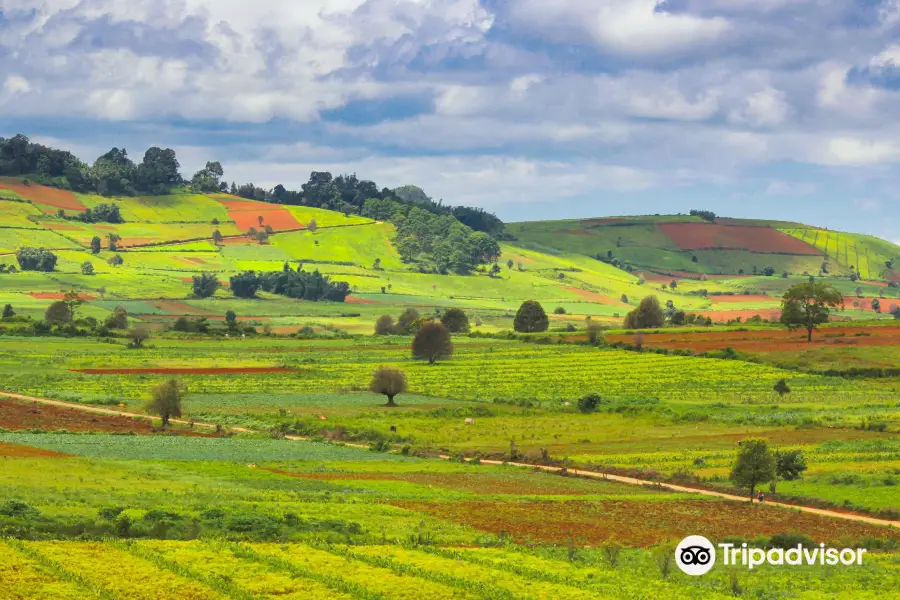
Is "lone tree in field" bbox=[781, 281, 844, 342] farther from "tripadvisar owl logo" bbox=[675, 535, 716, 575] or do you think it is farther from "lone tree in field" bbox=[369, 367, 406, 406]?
"tripadvisar owl logo" bbox=[675, 535, 716, 575]

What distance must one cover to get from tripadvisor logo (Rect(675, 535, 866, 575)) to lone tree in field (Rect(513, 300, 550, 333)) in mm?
128737

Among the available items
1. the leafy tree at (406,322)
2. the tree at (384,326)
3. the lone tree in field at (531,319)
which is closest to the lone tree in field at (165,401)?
the leafy tree at (406,322)

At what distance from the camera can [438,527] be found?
5109 cm

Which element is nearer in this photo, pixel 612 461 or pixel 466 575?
pixel 466 575

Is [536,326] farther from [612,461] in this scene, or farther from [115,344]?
[612,461]

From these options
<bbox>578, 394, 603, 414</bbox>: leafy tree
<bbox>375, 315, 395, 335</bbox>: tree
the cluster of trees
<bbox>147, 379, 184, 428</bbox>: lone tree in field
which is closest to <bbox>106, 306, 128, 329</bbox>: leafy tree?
<bbox>375, 315, 395, 335</bbox>: tree

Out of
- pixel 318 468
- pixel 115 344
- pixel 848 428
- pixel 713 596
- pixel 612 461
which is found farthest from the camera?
pixel 115 344

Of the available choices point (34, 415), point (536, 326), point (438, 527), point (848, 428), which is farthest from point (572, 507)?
point (536, 326)

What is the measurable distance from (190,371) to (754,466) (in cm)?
7225

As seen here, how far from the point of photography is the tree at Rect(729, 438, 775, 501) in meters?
62.7

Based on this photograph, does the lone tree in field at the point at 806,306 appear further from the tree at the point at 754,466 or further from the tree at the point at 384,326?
the tree at the point at 754,466

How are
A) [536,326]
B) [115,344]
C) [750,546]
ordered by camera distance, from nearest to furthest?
1. [750,546]
2. [115,344]
3. [536,326]

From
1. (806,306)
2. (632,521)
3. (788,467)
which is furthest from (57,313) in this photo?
(632,521)

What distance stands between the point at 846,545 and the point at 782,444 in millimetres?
30103
